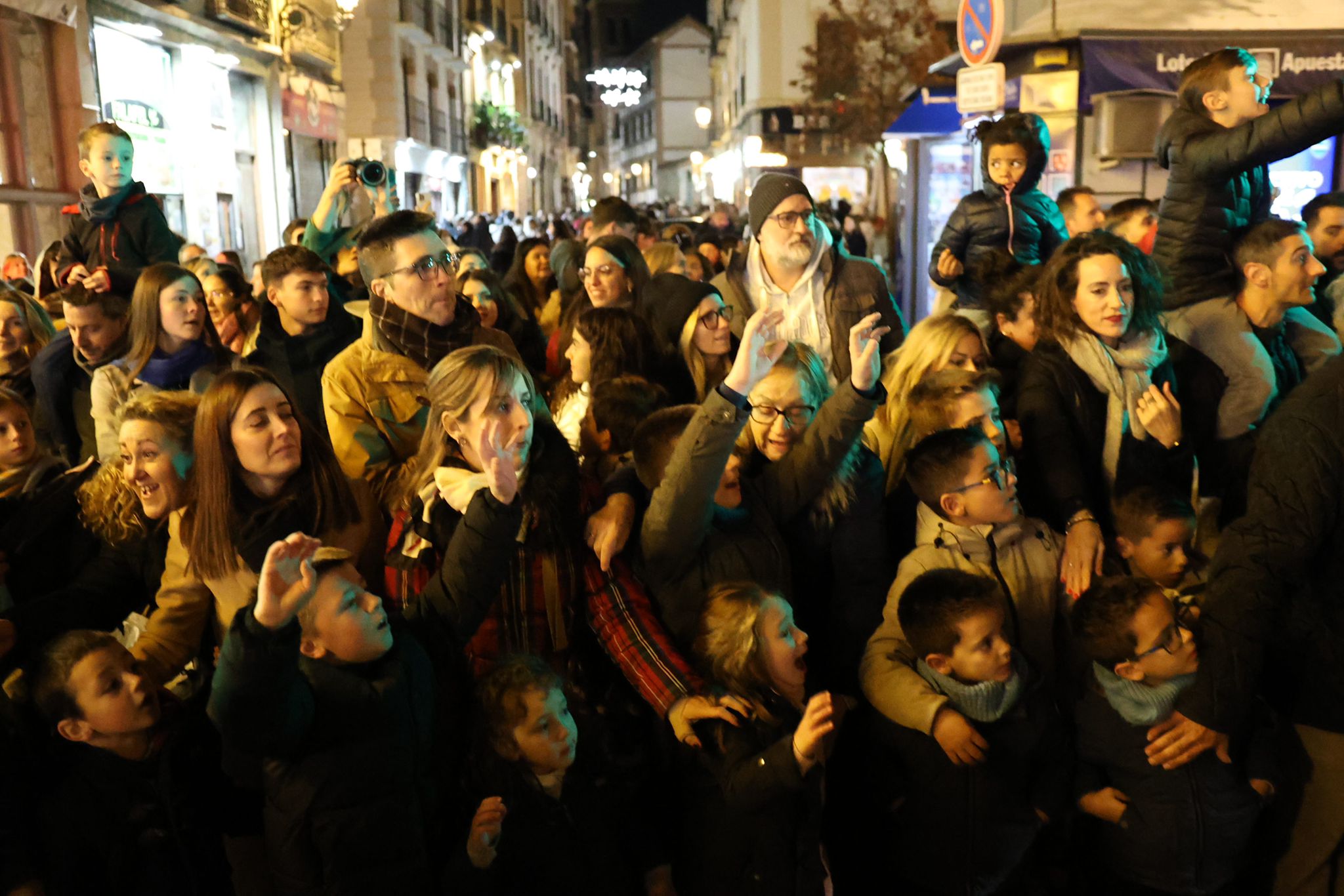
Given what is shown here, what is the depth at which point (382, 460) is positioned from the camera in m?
3.49

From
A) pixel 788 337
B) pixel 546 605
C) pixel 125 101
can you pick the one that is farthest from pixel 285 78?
pixel 546 605

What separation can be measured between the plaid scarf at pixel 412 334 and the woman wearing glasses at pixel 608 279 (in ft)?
4.07

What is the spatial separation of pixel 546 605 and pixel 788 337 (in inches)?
82.9

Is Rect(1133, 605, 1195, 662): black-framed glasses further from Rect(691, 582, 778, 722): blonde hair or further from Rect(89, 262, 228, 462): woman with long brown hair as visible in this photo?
Rect(89, 262, 228, 462): woman with long brown hair

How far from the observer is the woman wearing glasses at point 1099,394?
3414 millimetres

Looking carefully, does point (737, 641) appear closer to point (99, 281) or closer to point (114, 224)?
point (99, 281)

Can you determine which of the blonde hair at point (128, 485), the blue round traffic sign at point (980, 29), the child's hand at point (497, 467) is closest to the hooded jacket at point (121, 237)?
the blonde hair at point (128, 485)

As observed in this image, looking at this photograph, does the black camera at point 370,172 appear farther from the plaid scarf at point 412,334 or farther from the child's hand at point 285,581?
the child's hand at point 285,581

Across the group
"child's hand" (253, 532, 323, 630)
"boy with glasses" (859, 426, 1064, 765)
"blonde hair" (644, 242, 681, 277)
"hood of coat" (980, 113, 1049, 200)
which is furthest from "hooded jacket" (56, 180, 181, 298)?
"boy with glasses" (859, 426, 1064, 765)

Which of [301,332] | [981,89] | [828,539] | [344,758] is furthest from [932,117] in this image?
[344,758]

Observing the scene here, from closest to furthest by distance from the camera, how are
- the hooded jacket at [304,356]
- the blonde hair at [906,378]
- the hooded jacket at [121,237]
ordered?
the blonde hair at [906,378] < the hooded jacket at [304,356] < the hooded jacket at [121,237]

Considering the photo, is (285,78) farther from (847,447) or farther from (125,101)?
(847,447)

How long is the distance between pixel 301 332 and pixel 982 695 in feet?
9.74

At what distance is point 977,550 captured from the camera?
313 cm
